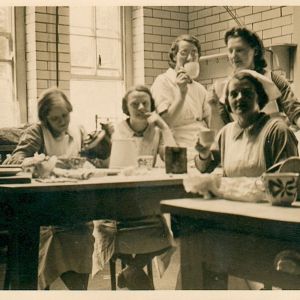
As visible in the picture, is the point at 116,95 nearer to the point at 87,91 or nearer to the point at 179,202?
the point at 87,91

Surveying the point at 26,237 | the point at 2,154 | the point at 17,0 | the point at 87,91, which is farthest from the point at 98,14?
the point at 26,237

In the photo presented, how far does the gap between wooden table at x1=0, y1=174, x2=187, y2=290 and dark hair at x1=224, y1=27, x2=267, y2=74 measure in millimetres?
565

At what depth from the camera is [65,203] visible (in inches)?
57.7

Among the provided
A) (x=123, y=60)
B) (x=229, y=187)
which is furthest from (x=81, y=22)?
(x=229, y=187)

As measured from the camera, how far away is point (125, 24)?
295 cm

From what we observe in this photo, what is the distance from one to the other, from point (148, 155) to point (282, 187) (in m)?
1.10

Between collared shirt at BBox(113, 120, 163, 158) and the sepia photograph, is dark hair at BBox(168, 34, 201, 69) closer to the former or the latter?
the sepia photograph

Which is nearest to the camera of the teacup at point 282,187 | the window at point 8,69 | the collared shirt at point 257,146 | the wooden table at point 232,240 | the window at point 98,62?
the wooden table at point 232,240

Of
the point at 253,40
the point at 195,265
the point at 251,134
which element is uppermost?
the point at 253,40

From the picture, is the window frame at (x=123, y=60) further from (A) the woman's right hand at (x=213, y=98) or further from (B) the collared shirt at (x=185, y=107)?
(A) the woman's right hand at (x=213, y=98)

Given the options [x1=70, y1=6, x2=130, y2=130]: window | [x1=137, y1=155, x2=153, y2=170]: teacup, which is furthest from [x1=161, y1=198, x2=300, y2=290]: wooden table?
[x1=70, y1=6, x2=130, y2=130]: window

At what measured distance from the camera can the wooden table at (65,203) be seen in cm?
140

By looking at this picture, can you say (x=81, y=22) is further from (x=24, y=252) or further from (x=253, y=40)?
(x=24, y=252)

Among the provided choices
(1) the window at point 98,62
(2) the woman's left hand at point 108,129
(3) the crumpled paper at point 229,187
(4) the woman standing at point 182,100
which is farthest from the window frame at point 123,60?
(3) the crumpled paper at point 229,187
